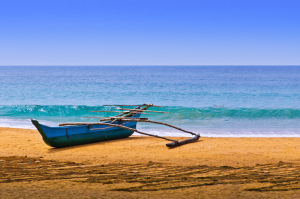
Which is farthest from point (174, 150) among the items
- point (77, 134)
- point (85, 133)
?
point (77, 134)

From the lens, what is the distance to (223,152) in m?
9.54

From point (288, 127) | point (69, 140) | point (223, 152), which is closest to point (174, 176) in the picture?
point (223, 152)

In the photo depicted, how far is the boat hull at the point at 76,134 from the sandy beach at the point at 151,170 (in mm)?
306

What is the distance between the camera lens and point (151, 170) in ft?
22.6

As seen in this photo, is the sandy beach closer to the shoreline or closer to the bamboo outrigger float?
the shoreline

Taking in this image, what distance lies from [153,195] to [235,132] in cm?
1089

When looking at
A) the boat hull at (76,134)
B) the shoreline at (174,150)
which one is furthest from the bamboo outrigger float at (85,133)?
the shoreline at (174,150)

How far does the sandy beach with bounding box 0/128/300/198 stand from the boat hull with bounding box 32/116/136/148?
1.00 ft

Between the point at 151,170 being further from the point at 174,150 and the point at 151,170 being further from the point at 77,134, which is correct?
the point at 77,134

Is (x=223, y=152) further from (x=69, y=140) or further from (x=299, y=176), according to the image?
(x=69, y=140)

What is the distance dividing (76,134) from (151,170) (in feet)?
15.6

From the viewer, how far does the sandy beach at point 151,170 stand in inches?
206

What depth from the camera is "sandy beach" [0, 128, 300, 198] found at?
5.23 meters

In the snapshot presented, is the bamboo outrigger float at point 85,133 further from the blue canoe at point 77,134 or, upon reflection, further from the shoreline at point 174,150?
the shoreline at point 174,150
